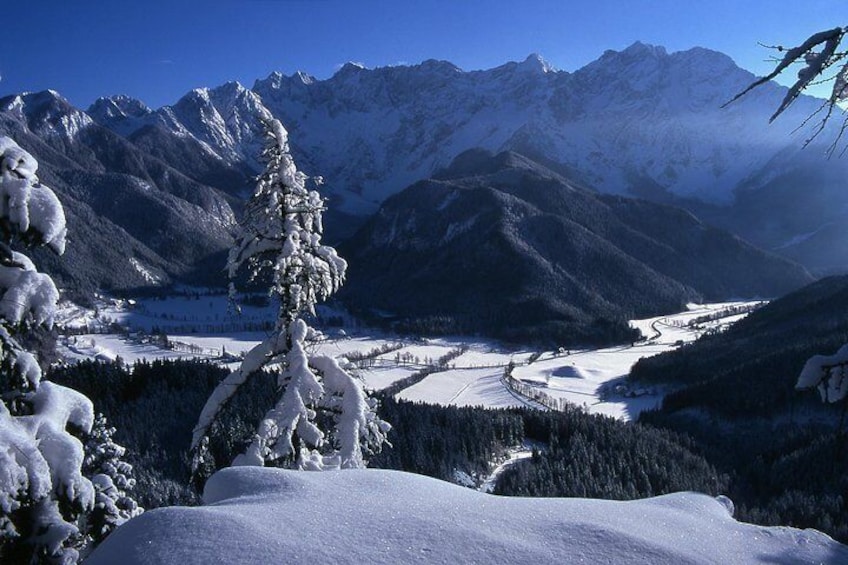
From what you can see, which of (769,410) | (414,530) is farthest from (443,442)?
(414,530)

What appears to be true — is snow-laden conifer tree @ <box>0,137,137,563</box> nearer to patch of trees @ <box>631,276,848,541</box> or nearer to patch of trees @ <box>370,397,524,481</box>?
patch of trees @ <box>631,276,848,541</box>

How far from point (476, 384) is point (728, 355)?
53494mm

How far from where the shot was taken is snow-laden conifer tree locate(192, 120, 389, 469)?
46.4 feet

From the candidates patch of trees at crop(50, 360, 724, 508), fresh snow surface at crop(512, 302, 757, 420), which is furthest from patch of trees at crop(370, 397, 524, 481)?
fresh snow surface at crop(512, 302, 757, 420)

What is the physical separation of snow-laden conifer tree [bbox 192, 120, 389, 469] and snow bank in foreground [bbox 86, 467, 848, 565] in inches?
153

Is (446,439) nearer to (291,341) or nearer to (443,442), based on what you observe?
(443,442)

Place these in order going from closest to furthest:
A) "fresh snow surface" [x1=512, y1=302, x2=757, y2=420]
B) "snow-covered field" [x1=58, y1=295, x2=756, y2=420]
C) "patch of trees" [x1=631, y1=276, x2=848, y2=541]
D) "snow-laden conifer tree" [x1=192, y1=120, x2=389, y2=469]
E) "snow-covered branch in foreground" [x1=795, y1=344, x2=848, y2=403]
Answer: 1. "snow-covered branch in foreground" [x1=795, y1=344, x2=848, y2=403]
2. "snow-laden conifer tree" [x1=192, y1=120, x2=389, y2=469]
3. "patch of trees" [x1=631, y1=276, x2=848, y2=541]
4. "fresh snow surface" [x1=512, y1=302, x2=757, y2=420]
5. "snow-covered field" [x1=58, y1=295, x2=756, y2=420]

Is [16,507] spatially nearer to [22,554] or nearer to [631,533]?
[22,554]

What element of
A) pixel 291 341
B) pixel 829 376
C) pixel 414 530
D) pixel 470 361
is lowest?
pixel 470 361

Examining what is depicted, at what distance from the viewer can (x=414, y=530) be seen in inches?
305

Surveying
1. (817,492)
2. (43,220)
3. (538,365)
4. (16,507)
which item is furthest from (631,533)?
(538,365)

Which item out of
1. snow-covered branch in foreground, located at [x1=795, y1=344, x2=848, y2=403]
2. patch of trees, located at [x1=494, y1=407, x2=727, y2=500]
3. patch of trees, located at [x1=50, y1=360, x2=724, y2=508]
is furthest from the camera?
patch of trees, located at [x1=50, y1=360, x2=724, y2=508]

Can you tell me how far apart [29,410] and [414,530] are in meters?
6.31

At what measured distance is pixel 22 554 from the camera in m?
8.92
